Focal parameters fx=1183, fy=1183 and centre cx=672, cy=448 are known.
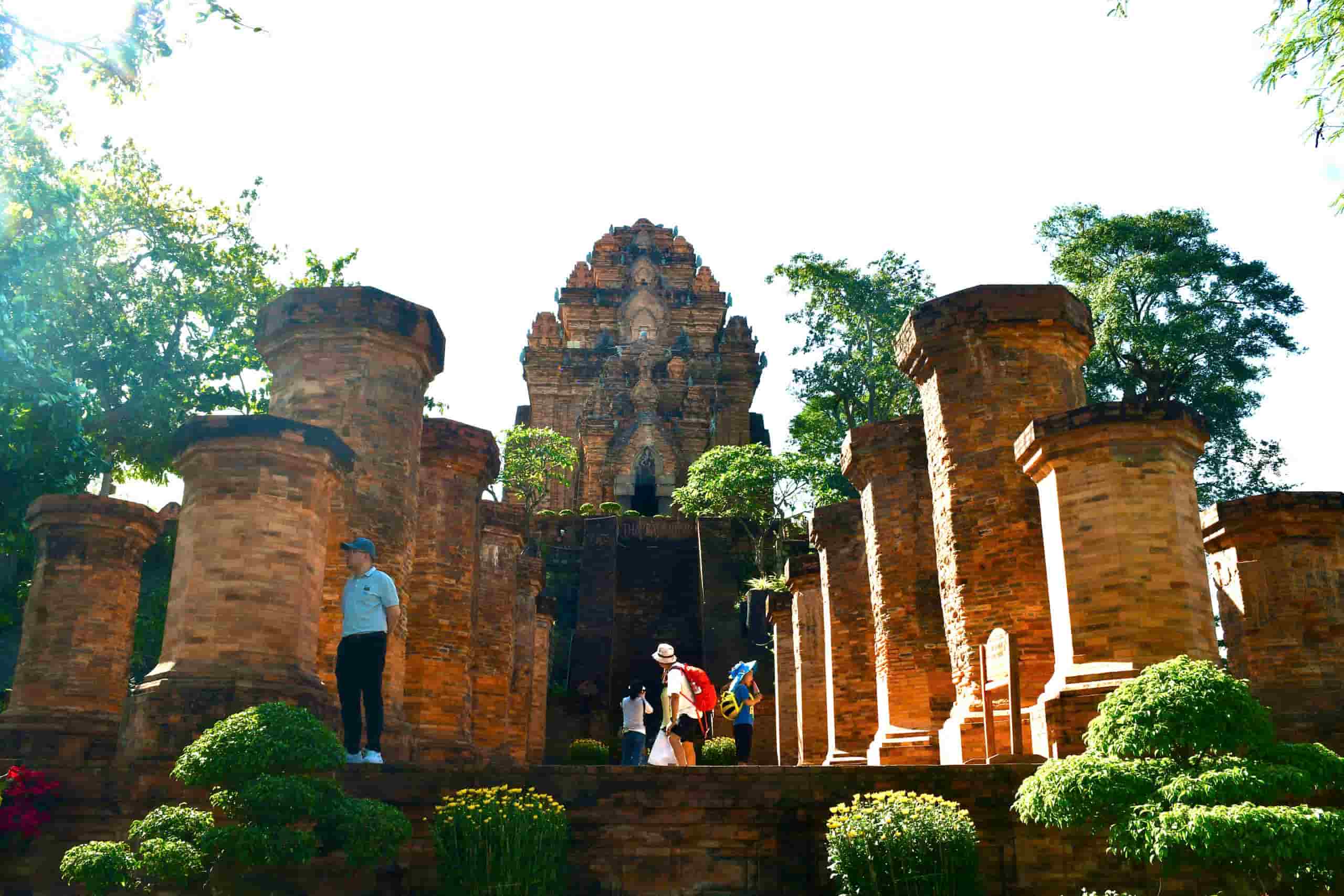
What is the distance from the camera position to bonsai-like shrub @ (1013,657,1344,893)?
6.58 m

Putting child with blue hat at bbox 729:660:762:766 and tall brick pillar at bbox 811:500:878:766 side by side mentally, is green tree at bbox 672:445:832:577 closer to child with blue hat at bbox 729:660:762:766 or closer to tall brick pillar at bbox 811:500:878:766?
tall brick pillar at bbox 811:500:878:766

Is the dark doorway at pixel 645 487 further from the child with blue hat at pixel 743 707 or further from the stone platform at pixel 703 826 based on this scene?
the stone platform at pixel 703 826

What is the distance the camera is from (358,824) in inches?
302

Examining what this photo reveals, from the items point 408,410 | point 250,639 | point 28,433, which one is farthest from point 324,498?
point 28,433

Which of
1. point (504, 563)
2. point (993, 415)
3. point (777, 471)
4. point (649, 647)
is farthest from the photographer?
point (777, 471)

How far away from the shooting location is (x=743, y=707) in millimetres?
14320

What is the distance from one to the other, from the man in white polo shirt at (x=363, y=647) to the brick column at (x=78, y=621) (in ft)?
18.6

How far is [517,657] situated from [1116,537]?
47.0 ft

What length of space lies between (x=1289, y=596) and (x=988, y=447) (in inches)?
187

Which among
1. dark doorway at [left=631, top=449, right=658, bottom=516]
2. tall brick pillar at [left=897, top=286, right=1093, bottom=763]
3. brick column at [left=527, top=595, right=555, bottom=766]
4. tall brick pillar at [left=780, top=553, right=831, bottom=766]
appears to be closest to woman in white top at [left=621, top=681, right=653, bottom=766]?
tall brick pillar at [left=897, top=286, right=1093, bottom=763]

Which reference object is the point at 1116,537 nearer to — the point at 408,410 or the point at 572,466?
the point at 408,410

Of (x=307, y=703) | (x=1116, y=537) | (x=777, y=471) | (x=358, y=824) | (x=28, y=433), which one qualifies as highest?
(x=777, y=471)

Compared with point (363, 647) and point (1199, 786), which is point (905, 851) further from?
point (363, 647)

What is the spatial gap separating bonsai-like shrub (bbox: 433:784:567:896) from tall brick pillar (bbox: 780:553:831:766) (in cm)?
1181
